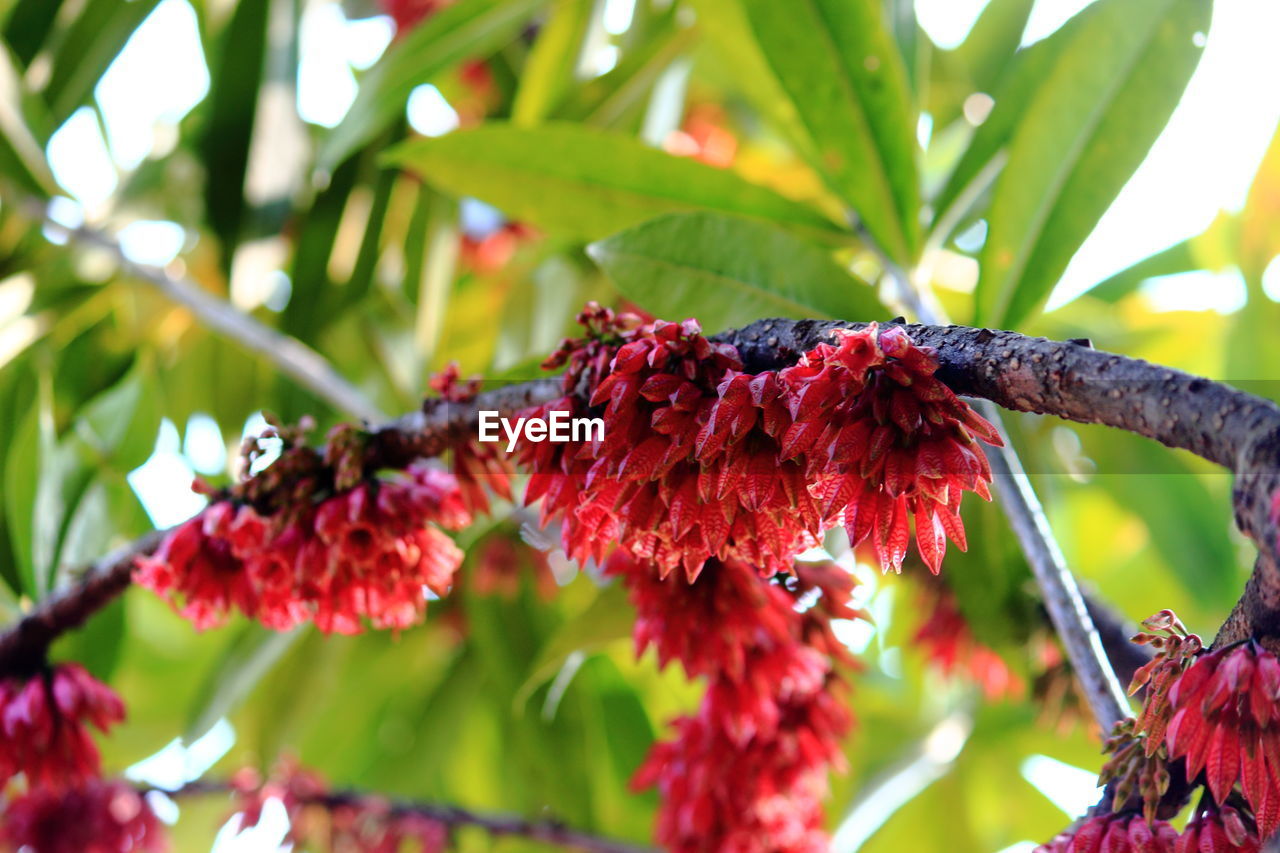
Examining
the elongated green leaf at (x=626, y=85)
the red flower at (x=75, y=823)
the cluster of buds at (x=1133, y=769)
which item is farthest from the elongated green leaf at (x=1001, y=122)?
the red flower at (x=75, y=823)

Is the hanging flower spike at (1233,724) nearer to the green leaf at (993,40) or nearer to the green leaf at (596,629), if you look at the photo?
the green leaf at (596,629)

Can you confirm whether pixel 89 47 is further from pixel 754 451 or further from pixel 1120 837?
pixel 1120 837

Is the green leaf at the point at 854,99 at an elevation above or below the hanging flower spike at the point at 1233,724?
above

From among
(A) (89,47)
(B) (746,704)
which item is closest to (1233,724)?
(B) (746,704)

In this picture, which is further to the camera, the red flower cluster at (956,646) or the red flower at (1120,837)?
the red flower cluster at (956,646)

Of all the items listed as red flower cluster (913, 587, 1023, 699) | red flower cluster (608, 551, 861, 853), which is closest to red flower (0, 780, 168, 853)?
red flower cluster (608, 551, 861, 853)

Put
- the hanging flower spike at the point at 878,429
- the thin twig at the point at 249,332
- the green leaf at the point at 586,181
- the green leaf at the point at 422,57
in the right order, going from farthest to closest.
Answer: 1. the green leaf at the point at 422,57
2. the thin twig at the point at 249,332
3. the green leaf at the point at 586,181
4. the hanging flower spike at the point at 878,429

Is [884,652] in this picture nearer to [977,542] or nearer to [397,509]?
[977,542]

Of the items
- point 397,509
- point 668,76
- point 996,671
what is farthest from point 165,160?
point 996,671

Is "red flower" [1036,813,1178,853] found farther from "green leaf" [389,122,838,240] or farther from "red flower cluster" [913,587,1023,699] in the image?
"red flower cluster" [913,587,1023,699]
